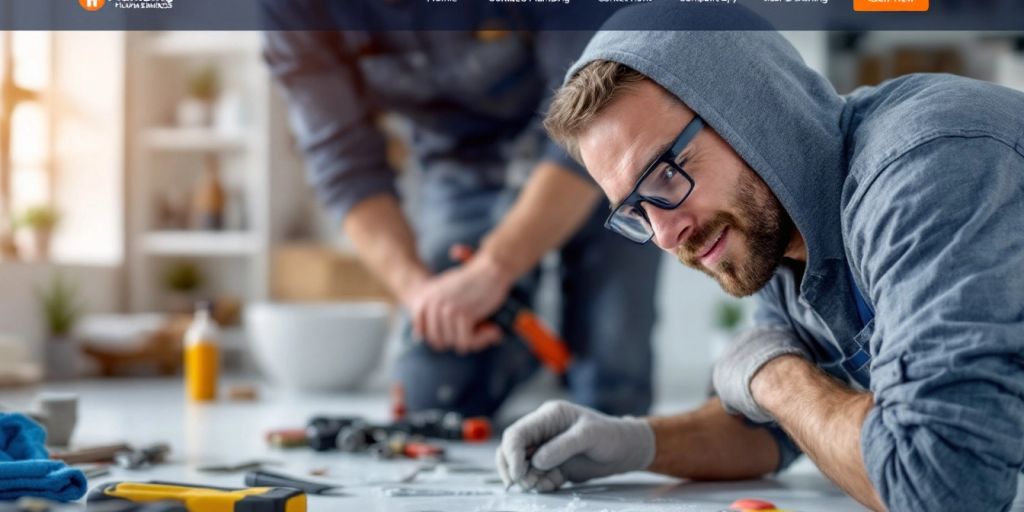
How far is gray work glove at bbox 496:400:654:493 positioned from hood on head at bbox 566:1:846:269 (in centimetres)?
39

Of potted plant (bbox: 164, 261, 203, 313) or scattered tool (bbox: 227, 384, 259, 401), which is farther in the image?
potted plant (bbox: 164, 261, 203, 313)

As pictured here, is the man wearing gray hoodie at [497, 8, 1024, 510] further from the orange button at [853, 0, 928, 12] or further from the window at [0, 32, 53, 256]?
the window at [0, 32, 53, 256]

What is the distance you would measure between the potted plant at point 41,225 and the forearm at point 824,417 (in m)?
3.14

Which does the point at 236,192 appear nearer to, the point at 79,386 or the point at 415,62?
the point at 79,386

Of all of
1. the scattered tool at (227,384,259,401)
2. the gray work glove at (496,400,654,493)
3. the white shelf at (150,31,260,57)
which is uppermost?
the white shelf at (150,31,260,57)

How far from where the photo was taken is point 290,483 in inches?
54.5

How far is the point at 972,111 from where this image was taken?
103 centimetres

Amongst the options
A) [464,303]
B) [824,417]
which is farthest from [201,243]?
[824,417]

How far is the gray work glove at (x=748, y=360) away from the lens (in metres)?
1.27

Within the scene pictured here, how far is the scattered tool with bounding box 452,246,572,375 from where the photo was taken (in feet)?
7.79

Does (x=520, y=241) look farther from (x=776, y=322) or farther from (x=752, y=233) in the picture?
(x=752, y=233)

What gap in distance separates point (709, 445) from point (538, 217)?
2.91 ft

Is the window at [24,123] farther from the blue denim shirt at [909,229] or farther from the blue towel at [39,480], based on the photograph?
the blue denim shirt at [909,229]

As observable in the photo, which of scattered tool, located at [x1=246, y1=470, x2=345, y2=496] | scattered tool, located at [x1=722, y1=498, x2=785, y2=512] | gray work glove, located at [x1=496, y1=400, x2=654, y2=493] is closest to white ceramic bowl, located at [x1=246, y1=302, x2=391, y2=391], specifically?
scattered tool, located at [x1=246, y1=470, x2=345, y2=496]
